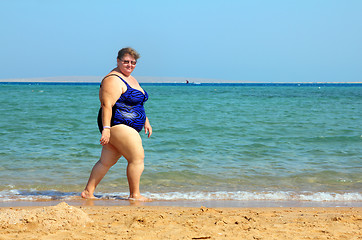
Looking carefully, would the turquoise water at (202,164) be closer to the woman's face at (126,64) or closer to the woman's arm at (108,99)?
the woman's arm at (108,99)

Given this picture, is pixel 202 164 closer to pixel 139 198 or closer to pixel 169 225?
pixel 139 198

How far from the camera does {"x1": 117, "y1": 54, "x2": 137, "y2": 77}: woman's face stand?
15.7 feet

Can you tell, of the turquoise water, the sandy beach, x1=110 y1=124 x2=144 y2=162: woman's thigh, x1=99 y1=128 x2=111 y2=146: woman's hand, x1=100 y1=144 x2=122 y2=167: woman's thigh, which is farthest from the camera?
the turquoise water

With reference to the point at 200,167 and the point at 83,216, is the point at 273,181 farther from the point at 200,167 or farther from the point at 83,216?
the point at 83,216

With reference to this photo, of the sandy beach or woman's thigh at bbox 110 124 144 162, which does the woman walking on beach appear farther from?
the sandy beach

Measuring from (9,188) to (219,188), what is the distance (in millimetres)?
2690

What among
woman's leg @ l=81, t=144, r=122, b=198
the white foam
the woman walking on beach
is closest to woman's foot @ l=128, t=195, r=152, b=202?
the woman walking on beach

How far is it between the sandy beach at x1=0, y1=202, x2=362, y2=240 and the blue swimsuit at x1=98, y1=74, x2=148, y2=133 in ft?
3.56

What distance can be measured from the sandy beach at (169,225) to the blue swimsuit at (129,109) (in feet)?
3.56

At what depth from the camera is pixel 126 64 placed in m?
4.78

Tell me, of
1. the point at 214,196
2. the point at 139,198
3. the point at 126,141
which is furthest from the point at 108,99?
the point at 214,196

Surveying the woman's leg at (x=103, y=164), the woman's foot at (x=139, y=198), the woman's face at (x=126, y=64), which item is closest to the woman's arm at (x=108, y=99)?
the woman's face at (x=126, y=64)

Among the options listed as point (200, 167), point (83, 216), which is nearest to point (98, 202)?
point (83, 216)

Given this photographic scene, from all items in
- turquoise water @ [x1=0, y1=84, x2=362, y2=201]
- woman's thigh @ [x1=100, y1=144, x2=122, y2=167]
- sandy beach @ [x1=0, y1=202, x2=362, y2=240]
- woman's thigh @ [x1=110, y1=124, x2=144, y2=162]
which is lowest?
turquoise water @ [x1=0, y1=84, x2=362, y2=201]
